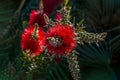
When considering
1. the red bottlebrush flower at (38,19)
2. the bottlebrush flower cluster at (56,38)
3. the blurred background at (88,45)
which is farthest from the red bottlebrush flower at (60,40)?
the blurred background at (88,45)

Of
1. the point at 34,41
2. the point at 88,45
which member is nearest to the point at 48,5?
the point at 34,41

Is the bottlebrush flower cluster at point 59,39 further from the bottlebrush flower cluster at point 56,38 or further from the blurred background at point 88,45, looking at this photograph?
the blurred background at point 88,45

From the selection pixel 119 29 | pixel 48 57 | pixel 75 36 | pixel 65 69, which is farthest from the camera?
pixel 119 29

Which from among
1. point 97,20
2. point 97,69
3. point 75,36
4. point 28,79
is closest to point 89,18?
point 97,20

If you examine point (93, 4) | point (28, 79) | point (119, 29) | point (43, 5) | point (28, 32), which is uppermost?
point (93, 4)

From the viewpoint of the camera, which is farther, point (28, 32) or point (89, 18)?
point (89, 18)

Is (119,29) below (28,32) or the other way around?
the other way around

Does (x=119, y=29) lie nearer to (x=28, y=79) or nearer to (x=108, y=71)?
(x=108, y=71)
